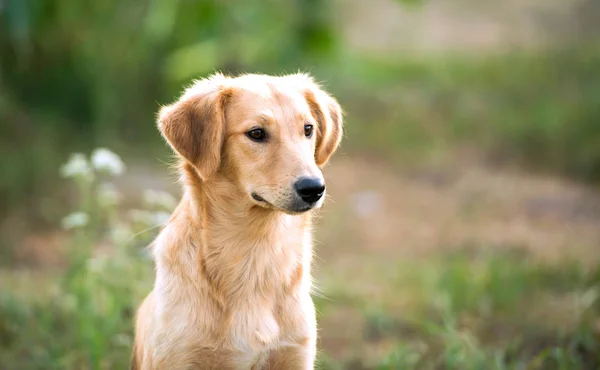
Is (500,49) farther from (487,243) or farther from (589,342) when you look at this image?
(589,342)

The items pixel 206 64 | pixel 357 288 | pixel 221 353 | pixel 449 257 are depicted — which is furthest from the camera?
pixel 206 64

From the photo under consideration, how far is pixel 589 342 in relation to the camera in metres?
5.00

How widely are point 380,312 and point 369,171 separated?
4.58m

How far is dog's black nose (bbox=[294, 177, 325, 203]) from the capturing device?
3.57 m

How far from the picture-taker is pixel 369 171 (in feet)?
33.8

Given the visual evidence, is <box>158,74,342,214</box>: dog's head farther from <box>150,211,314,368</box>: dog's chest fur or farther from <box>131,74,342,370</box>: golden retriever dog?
<box>150,211,314,368</box>: dog's chest fur

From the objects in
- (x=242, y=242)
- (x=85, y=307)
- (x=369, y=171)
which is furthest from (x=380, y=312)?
(x=369, y=171)

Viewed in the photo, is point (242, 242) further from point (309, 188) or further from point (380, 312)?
point (380, 312)

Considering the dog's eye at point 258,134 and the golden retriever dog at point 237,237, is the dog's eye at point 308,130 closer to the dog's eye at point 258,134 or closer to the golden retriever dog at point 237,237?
the golden retriever dog at point 237,237

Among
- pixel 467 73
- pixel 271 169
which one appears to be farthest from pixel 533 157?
pixel 271 169

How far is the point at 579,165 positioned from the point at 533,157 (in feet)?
2.15

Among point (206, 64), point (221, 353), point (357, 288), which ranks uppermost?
point (206, 64)

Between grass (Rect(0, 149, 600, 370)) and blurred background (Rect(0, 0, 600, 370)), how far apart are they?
0.06 feet

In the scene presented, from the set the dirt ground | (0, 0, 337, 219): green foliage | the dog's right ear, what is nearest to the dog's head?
the dog's right ear
